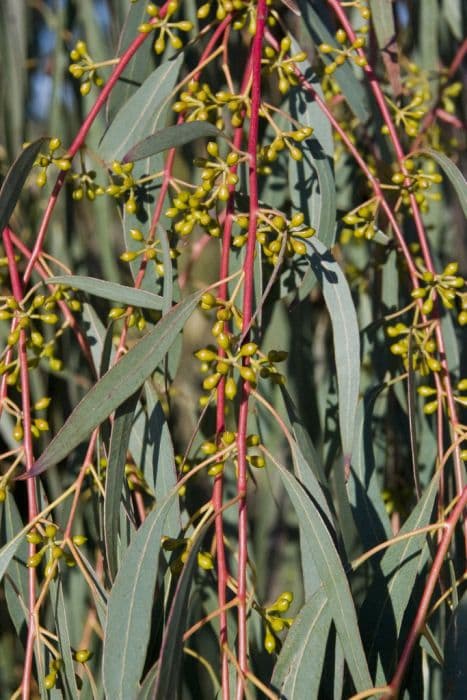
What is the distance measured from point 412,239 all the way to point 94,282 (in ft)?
2.09

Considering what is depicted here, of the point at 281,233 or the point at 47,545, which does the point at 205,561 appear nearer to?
the point at 47,545

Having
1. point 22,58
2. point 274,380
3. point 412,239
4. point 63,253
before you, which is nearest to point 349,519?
point 274,380

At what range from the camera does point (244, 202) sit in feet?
3.82

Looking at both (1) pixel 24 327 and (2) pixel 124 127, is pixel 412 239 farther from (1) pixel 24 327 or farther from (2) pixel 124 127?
(1) pixel 24 327

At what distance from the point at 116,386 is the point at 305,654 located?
309 millimetres

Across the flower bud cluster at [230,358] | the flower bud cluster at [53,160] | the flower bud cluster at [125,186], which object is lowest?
the flower bud cluster at [230,358]

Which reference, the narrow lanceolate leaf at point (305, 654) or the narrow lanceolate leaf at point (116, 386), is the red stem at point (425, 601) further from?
the narrow lanceolate leaf at point (116, 386)

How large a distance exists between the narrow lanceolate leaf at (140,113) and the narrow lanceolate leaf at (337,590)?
1.65ft

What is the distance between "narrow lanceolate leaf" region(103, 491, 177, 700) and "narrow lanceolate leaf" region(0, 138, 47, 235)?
0.33 meters

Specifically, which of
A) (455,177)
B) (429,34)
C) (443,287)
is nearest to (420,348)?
(443,287)

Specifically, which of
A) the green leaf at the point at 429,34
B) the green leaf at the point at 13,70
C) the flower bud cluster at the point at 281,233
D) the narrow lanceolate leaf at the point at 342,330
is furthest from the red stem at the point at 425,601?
the green leaf at the point at 13,70

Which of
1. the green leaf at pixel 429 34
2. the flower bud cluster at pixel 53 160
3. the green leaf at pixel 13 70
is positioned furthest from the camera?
the green leaf at pixel 13 70

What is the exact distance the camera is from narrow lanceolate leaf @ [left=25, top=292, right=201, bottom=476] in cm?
90

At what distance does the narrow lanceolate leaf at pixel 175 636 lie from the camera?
2.72 feet
